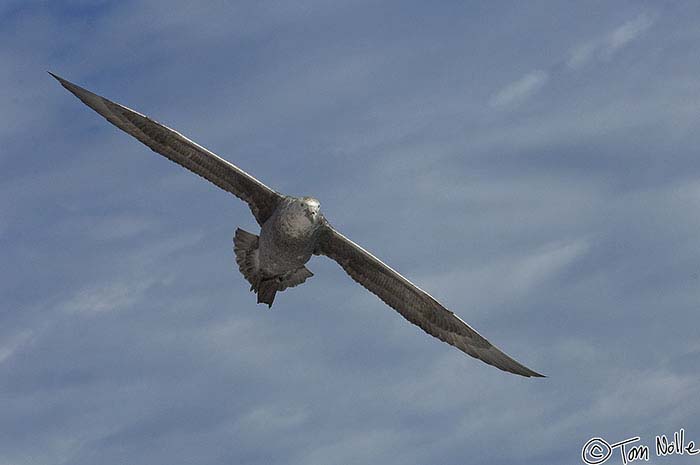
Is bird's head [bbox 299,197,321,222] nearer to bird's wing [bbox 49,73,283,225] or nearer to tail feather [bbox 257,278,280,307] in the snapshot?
bird's wing [bbox 49,73,283,225]

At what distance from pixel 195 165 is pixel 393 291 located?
17.2 feet

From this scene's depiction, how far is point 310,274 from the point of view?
26078mm

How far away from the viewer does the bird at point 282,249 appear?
81.1ft

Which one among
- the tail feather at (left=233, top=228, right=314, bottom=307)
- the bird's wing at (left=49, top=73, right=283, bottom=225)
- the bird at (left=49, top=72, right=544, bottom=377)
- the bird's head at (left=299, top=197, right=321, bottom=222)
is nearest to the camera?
the bird's head at (left=299, top=197, right=321, bottom=222)

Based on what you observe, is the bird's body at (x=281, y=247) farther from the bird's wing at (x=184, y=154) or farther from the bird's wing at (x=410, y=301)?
the bird's wing at (x=410, y=301)

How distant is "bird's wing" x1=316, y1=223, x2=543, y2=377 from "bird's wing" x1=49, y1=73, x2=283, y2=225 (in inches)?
60.3

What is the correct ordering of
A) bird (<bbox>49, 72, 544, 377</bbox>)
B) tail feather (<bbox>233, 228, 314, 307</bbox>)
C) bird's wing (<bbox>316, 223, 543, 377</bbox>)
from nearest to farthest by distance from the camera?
1. bird (<bbox>49, 72, 544, 377</bbox>)
2. bird's wing (<bbox>316, 223, 543, 377</bbox>)
3. tail feather (<bbox>233, 228, 314, 307</bbox>)

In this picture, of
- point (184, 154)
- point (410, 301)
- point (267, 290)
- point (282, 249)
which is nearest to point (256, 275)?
point (267, 290)

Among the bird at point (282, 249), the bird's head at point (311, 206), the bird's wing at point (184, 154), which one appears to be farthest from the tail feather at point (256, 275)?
the bird's head at point (311, 206)

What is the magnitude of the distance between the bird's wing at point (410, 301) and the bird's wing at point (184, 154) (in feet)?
5.03

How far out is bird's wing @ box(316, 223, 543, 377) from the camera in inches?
1013

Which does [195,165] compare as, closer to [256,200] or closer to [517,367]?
[256,200]

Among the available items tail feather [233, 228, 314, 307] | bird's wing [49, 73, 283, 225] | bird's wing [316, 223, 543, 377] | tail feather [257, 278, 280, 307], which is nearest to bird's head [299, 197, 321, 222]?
bird's wing [49, 73, 283, 225]

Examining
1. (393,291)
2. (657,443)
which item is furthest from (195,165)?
(657,443)
